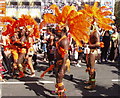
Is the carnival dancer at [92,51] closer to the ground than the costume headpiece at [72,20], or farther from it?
closer to the ground

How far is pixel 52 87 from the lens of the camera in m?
5.75

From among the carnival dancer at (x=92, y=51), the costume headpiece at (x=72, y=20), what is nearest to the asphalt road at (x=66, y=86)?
the carnival dancer at (x=92, y=51)

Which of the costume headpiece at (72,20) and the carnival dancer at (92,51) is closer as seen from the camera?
the costume headpiece at (72,20)

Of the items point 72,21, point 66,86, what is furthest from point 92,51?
point 66,86

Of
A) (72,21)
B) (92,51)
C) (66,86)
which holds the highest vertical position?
(72,21)

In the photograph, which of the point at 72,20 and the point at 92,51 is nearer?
the point at 72,20

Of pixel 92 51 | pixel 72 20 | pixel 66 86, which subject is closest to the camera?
pixel 72 20

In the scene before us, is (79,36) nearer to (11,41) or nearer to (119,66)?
(11,41)

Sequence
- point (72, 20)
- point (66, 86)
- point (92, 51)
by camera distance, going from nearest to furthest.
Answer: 1. point (72, 20)
2. point (92, 51)
3. point (66, 86)

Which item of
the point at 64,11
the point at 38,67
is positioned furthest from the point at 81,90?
the point at 38,67

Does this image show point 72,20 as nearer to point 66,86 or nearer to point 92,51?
point 92,51

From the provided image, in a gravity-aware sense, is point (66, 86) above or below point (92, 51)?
below

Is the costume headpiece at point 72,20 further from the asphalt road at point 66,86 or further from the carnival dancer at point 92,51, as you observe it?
the asphalt road at point 66,86

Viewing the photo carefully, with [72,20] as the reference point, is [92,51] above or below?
below
